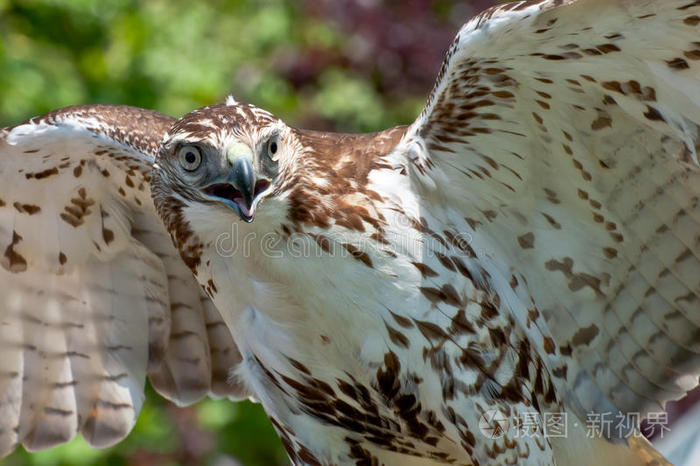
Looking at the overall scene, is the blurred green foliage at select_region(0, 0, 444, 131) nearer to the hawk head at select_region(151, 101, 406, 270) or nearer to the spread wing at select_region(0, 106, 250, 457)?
the spread wing at select_region(0, 106, 250, 457)

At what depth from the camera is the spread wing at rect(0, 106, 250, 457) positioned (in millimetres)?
4996

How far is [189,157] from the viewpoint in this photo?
3.72m

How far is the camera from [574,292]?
4.39 meters

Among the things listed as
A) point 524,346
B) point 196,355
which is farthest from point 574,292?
point 196,355

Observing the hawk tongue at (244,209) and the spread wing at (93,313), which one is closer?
the hawk tongue at (244,209)

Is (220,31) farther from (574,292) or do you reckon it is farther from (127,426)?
(574,292)

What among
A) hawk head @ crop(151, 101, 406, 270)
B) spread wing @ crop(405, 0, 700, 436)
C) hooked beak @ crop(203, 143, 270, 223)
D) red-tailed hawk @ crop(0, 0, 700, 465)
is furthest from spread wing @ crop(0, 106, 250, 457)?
spread wing @ crop(405, 0, 700, 436)

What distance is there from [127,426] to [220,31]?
Result: 3554mm

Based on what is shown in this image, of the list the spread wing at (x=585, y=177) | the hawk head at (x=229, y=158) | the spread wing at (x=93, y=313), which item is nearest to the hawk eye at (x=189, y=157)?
the hawk head at (x=229, y=158)

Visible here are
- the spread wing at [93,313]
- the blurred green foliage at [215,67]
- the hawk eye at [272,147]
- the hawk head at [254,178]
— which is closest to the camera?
the hawk head at [254,178]

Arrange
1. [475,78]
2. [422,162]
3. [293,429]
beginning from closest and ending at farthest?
[475,78], [422,162], [293,429]

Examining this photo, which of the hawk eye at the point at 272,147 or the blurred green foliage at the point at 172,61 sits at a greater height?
the hawk eye at the point at 272,147

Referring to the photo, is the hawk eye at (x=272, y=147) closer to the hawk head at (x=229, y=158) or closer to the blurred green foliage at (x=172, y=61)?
the hawk head at (x=229, y=158)

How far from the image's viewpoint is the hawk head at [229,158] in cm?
358
